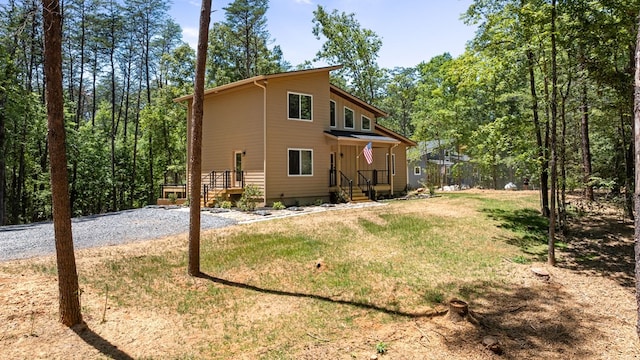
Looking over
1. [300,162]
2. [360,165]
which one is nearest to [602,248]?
[300,162]

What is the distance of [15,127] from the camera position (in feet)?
58.6

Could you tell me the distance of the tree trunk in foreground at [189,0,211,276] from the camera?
6418 mm

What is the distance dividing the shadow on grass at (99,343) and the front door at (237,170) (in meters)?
11.1

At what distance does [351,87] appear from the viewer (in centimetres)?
3102

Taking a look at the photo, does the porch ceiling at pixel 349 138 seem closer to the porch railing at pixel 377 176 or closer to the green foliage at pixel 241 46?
the porch railing at pixel 377 176

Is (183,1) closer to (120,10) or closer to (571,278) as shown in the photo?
(571,278)

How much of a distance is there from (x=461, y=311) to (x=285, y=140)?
1112cm

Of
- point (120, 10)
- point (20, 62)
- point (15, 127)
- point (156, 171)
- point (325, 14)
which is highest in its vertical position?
point (325, 14)

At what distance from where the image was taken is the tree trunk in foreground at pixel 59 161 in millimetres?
4344

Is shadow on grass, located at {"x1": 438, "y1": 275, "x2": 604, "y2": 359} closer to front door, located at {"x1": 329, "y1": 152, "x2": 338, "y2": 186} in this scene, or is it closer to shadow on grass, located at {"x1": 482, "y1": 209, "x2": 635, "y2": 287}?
shadow on grass, located at {"x1": 482, "y1": 209, "x2": 635, "y2": 287}

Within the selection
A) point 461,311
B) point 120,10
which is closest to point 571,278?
point 461,311

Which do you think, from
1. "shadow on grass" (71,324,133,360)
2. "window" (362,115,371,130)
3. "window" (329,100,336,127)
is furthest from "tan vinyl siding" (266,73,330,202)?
"shadow on grass" (71,324,133,360)

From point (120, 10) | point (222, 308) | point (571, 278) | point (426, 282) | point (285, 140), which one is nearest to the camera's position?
point (222, 308)

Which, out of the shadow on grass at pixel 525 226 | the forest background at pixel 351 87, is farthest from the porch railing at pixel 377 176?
the shadow on grass at pixel 525 226
